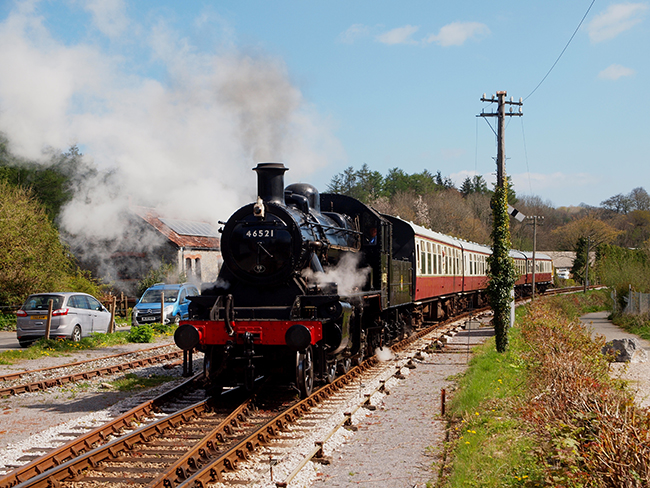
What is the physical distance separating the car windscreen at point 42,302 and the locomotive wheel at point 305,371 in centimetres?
981

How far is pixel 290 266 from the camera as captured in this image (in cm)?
Result: 893

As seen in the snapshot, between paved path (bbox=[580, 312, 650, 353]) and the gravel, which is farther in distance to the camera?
paved path (bbox=[580, 312, 650, 353])

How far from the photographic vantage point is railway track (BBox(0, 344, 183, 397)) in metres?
10.4

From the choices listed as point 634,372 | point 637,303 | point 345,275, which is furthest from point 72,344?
point 637,303

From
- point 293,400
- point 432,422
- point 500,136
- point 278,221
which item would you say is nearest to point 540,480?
point 432,422

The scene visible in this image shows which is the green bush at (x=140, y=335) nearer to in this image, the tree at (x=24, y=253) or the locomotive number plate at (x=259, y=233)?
the tree at (x=24, y=253)

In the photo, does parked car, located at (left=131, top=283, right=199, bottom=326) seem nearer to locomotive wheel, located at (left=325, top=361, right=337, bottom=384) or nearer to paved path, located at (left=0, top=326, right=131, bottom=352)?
paved path, located at (left=0, top=326, right=131, bottom=352)

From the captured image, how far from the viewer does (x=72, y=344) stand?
15594 millimetres

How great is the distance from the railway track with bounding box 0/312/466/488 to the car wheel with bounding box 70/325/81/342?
798 cm

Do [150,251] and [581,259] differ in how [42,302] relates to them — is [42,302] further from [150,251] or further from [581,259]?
[581,259]

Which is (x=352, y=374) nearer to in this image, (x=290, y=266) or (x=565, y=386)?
(x=290, y=266)

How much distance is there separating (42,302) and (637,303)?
66.7 ft

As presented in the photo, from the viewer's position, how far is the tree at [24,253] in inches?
876

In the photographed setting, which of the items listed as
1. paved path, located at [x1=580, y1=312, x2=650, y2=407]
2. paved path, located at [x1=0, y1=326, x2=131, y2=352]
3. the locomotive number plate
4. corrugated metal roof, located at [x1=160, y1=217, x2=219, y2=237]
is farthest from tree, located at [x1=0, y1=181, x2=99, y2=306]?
paved path, located at [x1=580, y1=312, x2=650, y2=407]
